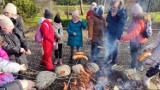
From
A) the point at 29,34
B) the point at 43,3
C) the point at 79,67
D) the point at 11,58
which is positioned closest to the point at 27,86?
the point at 11,58

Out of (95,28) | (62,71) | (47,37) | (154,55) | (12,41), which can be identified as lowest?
(62,71)

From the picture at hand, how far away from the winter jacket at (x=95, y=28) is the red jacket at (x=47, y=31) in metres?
0.94

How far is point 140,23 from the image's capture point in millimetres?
5180

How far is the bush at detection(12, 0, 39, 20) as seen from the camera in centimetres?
1329

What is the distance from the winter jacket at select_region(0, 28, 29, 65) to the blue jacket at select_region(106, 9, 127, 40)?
2.09 meters

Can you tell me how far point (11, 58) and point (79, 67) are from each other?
127 centimetres

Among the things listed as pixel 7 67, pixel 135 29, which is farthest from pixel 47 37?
pixel 7 67

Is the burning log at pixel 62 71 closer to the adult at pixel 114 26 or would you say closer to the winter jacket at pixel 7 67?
the winter jacket at pixel 7 67

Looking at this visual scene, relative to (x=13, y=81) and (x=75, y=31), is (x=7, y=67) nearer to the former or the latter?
(x=13, y=81)

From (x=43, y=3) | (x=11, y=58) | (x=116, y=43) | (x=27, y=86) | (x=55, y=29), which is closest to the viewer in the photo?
(x=27, y=86)

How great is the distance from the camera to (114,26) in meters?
5.65

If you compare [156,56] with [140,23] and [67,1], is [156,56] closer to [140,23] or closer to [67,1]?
[140,23]

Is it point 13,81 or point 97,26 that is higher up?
point 97,26

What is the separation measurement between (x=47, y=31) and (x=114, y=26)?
60.9 inches
